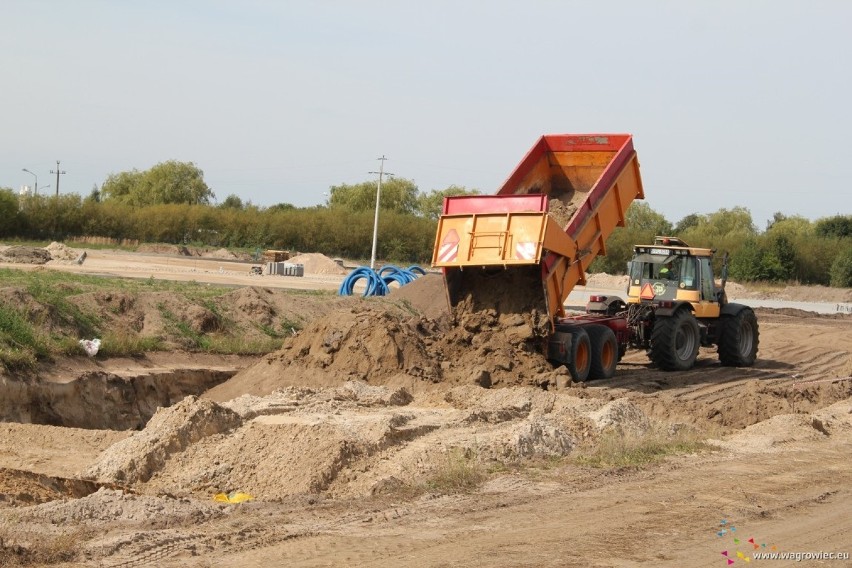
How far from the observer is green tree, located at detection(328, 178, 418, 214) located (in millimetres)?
89125

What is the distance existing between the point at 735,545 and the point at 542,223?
7.92 metres

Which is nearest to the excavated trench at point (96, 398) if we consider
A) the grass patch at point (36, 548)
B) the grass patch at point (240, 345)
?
the grass patch at point (240, 345)

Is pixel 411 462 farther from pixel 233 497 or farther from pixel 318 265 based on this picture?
pixel 318 265

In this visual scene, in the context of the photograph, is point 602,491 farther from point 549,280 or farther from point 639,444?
point 549,280

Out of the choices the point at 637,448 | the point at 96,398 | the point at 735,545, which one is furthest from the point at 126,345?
the point at 735,545

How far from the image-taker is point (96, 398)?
1445 cm

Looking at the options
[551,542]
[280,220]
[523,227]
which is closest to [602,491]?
[551,542]

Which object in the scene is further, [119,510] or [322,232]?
[322,232]

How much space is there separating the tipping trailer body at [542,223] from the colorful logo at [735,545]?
7254mm

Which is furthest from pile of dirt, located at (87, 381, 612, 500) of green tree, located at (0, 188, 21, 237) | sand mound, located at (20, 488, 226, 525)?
green tree, located at (0, 188, 21, 237)

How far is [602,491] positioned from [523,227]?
642 cm

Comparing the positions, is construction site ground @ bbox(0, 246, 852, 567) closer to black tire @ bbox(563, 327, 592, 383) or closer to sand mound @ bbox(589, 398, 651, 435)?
sand mound @ bbox(589, 398, 651, 435)

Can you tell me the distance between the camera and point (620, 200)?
17.0 meters

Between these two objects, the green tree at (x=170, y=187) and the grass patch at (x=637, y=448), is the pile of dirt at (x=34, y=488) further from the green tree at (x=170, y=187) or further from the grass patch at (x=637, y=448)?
the green tree at (x=170, y=187)
